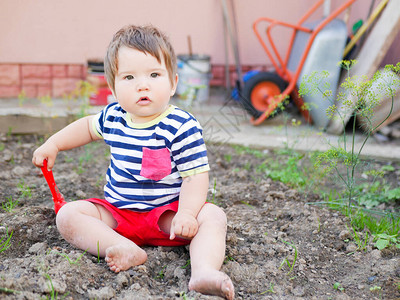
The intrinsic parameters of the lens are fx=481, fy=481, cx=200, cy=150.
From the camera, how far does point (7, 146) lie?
300 centimetres

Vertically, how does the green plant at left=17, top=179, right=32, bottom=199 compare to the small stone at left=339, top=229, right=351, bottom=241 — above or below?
above

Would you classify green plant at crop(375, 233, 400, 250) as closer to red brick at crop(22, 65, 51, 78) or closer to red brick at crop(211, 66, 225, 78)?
red brick at crop(211, 66, 225, 78)

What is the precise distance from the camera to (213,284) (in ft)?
4.64

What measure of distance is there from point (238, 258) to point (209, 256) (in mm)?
218

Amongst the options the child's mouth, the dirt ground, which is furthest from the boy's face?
the dirt ground

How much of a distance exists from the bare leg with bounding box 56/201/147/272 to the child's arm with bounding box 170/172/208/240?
15 cm

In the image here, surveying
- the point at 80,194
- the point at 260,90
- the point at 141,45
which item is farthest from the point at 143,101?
the point at 260,90

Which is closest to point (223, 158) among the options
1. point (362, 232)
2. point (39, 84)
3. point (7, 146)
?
point (362, 232)

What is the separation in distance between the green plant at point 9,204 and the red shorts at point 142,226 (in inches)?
18.0

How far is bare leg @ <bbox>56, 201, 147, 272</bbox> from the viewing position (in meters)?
1.57

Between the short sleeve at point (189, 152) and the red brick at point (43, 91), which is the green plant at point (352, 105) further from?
the red brick at point (43, 91)

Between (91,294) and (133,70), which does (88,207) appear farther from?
(133,70)

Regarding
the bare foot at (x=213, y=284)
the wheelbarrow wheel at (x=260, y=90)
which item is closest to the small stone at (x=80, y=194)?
the bare foot at (x=213, y=284)

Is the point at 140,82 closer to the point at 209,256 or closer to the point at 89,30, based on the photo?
the point at 209,256
